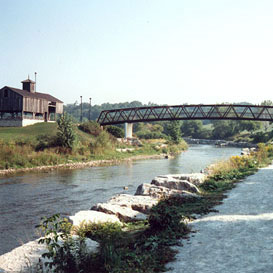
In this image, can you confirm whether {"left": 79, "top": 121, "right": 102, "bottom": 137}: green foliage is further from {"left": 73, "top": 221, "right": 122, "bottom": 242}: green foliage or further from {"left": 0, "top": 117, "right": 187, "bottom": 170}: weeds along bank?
{"left": 73, "top": 221, "right": 122, "bottom": 242}: green foliage

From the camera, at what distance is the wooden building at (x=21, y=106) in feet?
180

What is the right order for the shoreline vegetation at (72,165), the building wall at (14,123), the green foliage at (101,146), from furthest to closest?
1. the building wall at (14,123)
2. the green foliage at (101,146)
3. the shoreline vegetation at (72,165)

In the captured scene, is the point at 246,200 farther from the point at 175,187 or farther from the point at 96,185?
the point at 96,185

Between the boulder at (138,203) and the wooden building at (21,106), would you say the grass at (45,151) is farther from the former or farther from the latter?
the boulder at (138,203)

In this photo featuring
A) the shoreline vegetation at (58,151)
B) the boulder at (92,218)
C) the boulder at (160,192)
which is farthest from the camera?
the shoreline vegetation at (58,151)

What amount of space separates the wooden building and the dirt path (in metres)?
48.0

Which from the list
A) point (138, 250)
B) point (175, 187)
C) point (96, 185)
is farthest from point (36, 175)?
point (138, 250)

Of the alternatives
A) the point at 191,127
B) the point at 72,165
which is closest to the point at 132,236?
the point at 72,165

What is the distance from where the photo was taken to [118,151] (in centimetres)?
4706

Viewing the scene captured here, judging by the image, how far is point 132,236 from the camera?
9.27 m

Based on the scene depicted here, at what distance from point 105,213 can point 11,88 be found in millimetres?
49652

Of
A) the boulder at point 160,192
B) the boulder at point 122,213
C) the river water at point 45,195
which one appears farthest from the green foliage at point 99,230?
the boulder at point 160,192

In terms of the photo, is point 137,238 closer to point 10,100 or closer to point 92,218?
point 92,218

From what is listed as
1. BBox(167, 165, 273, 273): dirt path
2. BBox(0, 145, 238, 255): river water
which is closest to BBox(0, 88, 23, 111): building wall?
BBox(0, 145, 238, 255): river water
